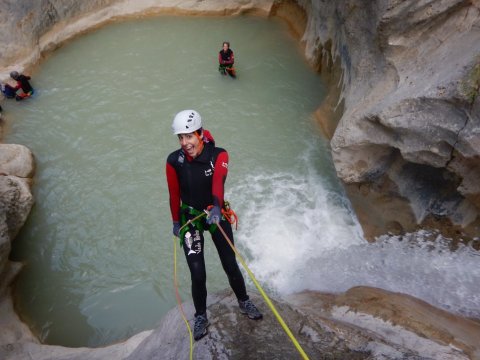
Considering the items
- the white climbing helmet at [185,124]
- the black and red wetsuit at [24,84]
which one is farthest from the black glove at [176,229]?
the black and red wetsuit at [24,84]

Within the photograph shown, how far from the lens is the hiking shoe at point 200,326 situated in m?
3.90

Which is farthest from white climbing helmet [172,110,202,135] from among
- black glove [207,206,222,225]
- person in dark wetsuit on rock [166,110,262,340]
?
black glove [207,206,222,225]

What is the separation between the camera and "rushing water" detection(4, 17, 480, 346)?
610cm

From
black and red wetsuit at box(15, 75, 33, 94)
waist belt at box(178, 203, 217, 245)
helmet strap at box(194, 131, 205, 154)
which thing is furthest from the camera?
black and red wetsuit at box(15, 75, 33, 94)

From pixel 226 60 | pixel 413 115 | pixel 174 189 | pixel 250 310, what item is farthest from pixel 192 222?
pixel 226 60

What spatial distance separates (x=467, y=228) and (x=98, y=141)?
308 inches

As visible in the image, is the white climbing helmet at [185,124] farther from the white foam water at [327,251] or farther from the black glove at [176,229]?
the white foam water at [327,251]

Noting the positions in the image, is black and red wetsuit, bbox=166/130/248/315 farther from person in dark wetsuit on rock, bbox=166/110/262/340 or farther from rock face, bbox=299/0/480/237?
rock face, bbox=299/0/480/237

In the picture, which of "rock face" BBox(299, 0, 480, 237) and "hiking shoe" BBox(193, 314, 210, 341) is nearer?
"hiking shoe" BBox(193, 314, 210, 341)

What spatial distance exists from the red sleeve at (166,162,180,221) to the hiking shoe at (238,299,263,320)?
46.0 inches

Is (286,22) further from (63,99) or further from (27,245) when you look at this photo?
(27,245)

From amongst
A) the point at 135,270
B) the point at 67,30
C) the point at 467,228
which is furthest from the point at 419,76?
the point at 67,30

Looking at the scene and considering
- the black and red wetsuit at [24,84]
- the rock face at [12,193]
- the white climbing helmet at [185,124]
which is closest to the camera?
the white climbing helmet at [185,124]

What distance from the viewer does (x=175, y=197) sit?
3.85 metres
